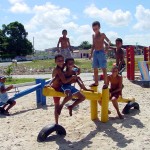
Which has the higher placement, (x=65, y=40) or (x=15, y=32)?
(x=15, y=32)

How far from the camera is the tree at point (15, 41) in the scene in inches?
2876

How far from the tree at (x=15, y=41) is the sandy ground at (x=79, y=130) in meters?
63.9

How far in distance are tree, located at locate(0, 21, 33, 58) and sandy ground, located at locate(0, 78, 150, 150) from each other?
6386 cm

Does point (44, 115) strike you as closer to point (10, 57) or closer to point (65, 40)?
point (65, 40)

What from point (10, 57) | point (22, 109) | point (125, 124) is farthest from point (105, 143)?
point (10, 57)

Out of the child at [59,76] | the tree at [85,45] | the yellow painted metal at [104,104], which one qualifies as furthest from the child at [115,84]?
the tree at [85,45]

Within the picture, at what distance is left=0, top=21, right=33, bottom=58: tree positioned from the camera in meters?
73.1

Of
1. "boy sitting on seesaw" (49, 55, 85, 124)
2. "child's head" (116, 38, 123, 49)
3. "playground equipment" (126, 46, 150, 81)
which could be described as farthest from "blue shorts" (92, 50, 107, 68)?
"playground equipment" (126, 46, 150, 81)

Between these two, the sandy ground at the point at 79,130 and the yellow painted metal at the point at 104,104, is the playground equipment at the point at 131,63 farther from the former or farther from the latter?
the yellow painted metal at the point at 104,104

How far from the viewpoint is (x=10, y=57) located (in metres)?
69.9

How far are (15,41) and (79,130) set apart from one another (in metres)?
71.4

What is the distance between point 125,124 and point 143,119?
524 mm

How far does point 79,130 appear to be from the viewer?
21.6 feet

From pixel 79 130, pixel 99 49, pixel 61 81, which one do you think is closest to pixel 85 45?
pixel 99 49
